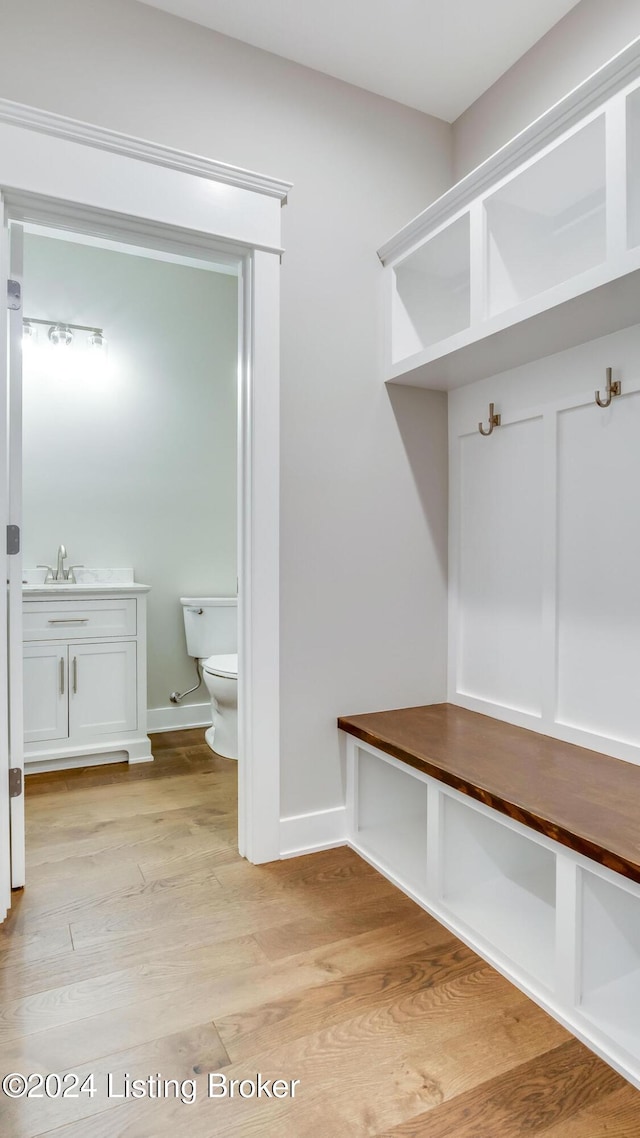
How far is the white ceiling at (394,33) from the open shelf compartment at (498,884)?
7.53 feet

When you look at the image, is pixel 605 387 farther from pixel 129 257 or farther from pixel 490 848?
pixel 129 257

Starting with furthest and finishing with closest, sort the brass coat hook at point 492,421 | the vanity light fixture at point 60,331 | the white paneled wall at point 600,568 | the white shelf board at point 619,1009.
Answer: the vanity light fixture at point 60,331 < the brass coat hook at point 492,421 < the white paneled wall at point 600,568 < the white shelf board at point 619,1009

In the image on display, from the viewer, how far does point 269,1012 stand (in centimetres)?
134

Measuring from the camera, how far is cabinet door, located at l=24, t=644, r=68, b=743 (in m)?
2.82

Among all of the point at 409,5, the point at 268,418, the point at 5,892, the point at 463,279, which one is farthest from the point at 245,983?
the point at 409,5

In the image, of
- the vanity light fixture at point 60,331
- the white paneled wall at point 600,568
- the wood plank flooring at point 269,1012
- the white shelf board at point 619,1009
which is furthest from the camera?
the vanity light fixture at point 60,331

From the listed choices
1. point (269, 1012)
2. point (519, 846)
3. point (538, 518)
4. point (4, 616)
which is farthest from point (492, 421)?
point (269, 1012)

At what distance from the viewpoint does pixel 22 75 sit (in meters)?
1.69

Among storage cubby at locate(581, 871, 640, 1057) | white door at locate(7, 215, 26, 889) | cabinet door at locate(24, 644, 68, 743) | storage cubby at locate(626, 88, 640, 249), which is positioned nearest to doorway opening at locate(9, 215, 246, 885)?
cabinet door at locate(24, 644, 68, 743)

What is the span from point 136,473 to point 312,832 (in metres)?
2.22

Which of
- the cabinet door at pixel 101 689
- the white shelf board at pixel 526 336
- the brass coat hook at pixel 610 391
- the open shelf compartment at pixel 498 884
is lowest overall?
the open shelf compartment at pixel 498 884

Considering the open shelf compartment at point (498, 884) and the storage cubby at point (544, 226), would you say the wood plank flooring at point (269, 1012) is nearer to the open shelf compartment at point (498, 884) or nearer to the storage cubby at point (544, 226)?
the open shelf compartment at point (498, 884)

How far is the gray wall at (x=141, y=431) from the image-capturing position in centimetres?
324

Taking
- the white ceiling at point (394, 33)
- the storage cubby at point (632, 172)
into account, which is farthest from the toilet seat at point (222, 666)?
the white ceiling at point (394, 33)
